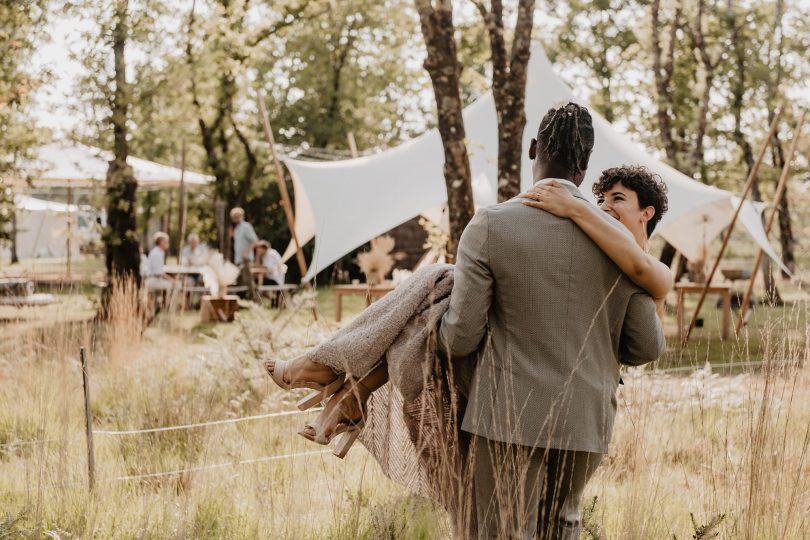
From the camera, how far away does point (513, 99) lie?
6.80 metres

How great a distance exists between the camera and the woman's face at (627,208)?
270 centimetres

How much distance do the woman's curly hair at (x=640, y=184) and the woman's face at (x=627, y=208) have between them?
0.04 feet

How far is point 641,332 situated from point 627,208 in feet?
1.62

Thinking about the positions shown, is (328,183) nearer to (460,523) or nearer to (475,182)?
(475,182)

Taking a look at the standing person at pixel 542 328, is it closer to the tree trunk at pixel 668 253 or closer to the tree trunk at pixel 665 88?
the tree trunk at pixel 665 88

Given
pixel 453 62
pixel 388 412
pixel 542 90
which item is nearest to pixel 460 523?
pixel 388 412

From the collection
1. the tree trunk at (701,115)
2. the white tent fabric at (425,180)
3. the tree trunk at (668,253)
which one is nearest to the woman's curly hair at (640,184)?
the white tent fabric at (425,180)

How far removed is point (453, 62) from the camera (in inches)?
261

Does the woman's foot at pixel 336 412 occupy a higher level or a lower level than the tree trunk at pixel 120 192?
lower

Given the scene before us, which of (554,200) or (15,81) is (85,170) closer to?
(15,81)

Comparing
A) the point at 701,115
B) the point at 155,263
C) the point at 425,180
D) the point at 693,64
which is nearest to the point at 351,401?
the point at 425,180

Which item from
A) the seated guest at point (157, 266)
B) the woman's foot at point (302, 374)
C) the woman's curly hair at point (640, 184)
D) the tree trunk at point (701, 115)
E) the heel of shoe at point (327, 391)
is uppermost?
the tree trunk at point (701, 115)

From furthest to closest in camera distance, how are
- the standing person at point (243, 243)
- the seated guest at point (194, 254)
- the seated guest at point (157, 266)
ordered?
the seated guest at point (194, 254) < the standing person at point (243, 243) < the seated guest at point (157, 266)

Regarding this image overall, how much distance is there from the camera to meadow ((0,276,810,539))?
10.1 ft
